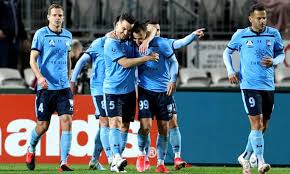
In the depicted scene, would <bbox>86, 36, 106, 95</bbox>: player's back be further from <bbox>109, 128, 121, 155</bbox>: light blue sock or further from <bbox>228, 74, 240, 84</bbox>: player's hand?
<bbox>228, 74, 240, 84</bbox>: player's hand

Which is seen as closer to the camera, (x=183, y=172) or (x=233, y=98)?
(x=183, y=172)

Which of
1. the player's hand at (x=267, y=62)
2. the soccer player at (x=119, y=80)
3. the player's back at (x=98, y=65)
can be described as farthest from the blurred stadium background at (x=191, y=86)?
the player's hand at (x=267, y=62)

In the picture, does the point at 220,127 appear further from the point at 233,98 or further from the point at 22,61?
the point at 22,61

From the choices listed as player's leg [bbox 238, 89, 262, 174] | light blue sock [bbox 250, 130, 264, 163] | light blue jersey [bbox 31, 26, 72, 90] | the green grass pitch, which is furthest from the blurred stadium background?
light blue sock [bbox 250, 130, 264, 163]

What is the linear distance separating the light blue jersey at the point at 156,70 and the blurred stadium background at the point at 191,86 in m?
3.03

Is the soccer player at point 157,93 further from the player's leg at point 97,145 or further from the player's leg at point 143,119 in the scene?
the player's leg at point 97,145

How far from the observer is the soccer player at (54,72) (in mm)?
15766

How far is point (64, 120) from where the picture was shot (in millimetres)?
15727

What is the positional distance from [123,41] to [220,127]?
170 inches

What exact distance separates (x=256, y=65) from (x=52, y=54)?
3.24m

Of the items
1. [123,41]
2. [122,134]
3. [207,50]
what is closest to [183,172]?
[122,134]

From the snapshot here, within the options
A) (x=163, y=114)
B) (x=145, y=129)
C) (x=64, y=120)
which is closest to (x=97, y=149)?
(x=64, y=120)

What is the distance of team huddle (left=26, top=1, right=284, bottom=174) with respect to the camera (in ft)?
48.5

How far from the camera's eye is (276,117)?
1858cm
